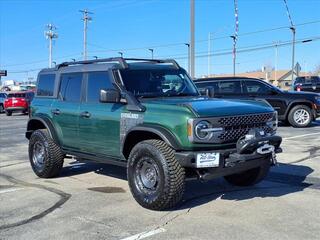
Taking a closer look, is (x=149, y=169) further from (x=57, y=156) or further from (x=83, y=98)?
(x=57, y=156)

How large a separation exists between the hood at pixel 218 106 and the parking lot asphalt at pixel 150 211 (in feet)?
4.14

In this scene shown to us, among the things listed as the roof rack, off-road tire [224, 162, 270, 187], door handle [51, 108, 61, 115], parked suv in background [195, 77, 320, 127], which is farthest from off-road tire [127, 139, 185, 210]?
parked suv in background [195, 77, 320, 127]

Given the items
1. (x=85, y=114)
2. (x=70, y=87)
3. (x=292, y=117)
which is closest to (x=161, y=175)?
(x=85, y=114)

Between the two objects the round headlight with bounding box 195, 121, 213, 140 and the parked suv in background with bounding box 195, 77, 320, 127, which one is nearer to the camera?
the round headlight with bounding box 195, 121, 213, 140

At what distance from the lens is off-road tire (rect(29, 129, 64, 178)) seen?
8.57 m

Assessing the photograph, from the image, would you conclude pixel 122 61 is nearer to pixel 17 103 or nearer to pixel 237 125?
pixel 237 125

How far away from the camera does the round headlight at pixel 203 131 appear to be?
6012 mm

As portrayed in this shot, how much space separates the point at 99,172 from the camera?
9.34 metres

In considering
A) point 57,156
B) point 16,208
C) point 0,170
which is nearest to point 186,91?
point 57,156

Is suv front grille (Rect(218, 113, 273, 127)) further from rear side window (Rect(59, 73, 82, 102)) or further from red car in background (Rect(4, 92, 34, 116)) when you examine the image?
red car in background (Rect(4, 92, 34, 116))

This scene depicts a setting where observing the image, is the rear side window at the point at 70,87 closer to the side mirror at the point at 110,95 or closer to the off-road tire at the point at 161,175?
the side mirror at the point at 110,95

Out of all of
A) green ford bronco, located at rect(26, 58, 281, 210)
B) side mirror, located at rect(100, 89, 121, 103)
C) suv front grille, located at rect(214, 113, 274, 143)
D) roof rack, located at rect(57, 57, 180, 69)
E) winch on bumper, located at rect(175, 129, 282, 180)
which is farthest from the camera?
roof rack, located at rect(57, 57, 180, 69)

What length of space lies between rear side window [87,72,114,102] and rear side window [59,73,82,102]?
30 centimetres

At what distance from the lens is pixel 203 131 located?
238 inches
